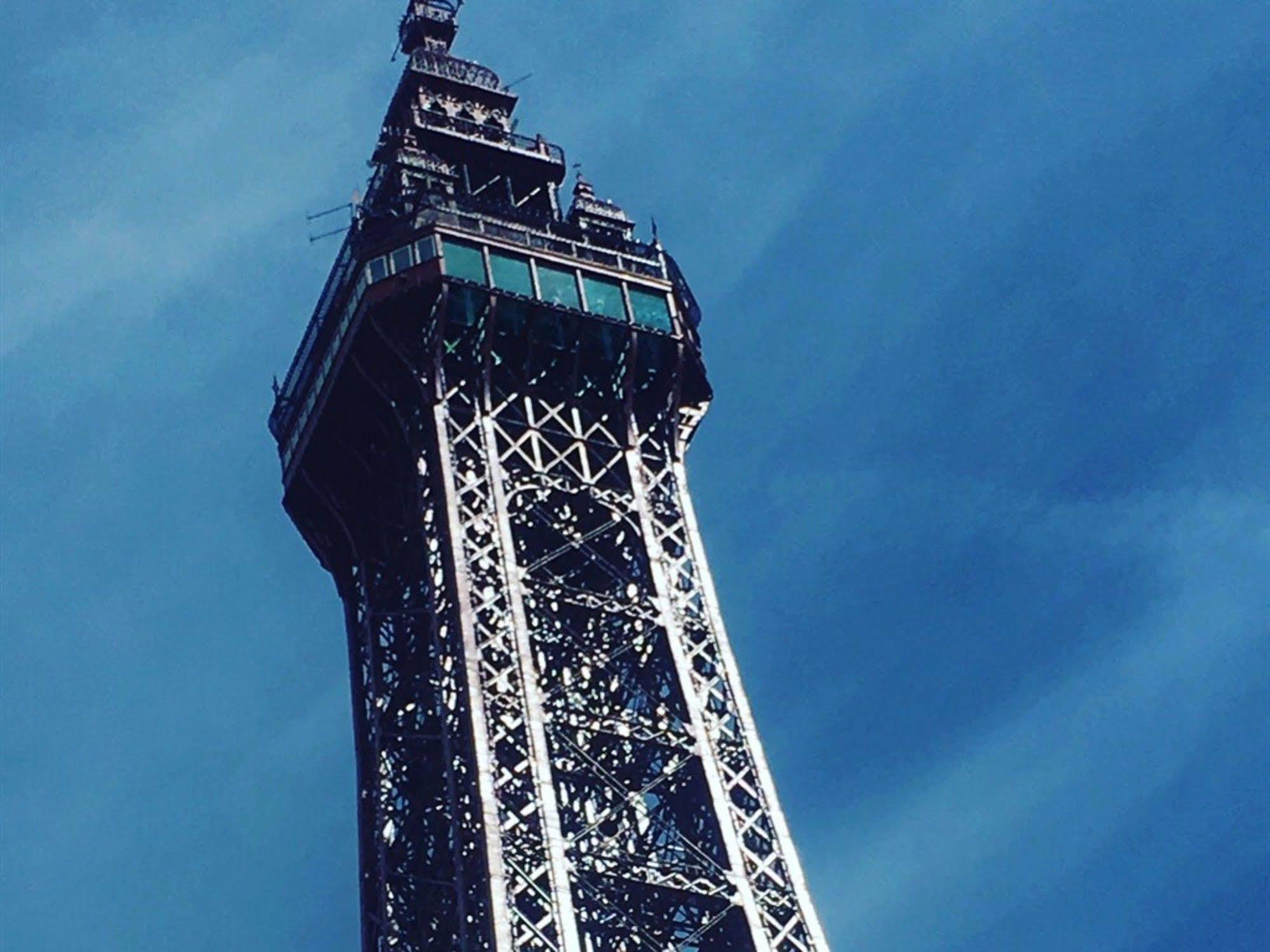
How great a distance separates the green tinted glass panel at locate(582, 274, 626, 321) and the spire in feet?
59.1

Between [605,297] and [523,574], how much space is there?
37.3 feet

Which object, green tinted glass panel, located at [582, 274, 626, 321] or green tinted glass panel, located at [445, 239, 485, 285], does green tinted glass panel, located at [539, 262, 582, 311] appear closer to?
green tinted glass panel, located at [582, 274, 626, 321]

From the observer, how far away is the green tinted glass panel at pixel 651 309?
7988 cm

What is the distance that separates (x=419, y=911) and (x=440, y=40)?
37856 mm

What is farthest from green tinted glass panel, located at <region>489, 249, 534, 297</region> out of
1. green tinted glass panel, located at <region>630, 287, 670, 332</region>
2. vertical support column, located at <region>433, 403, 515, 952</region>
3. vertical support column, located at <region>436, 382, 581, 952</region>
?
vertical support column, located at <region>433, 403, 515, 952</region>

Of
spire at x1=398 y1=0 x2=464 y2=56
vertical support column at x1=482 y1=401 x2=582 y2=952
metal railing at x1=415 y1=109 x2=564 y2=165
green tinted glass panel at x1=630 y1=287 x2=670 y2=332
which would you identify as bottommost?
vertical support column at x1=482 y1=401 x2=582 y2=952

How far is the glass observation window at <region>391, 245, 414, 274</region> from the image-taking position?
77125mm

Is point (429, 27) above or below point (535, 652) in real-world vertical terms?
above

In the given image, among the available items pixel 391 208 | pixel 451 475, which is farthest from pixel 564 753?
pixel 391 208

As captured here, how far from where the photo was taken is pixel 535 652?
72.6 metres

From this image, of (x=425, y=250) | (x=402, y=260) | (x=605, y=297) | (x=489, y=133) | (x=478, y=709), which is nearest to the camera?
(x=478, y=709)

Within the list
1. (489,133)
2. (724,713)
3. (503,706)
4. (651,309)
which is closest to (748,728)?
(724,713)

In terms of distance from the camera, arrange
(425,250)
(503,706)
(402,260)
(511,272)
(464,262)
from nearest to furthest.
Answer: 1. (503,706)
2. (402,260)
3. (425,250)
4. (464,262)
5. (511,272)

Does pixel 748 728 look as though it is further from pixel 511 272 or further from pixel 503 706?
pixel 511 272
